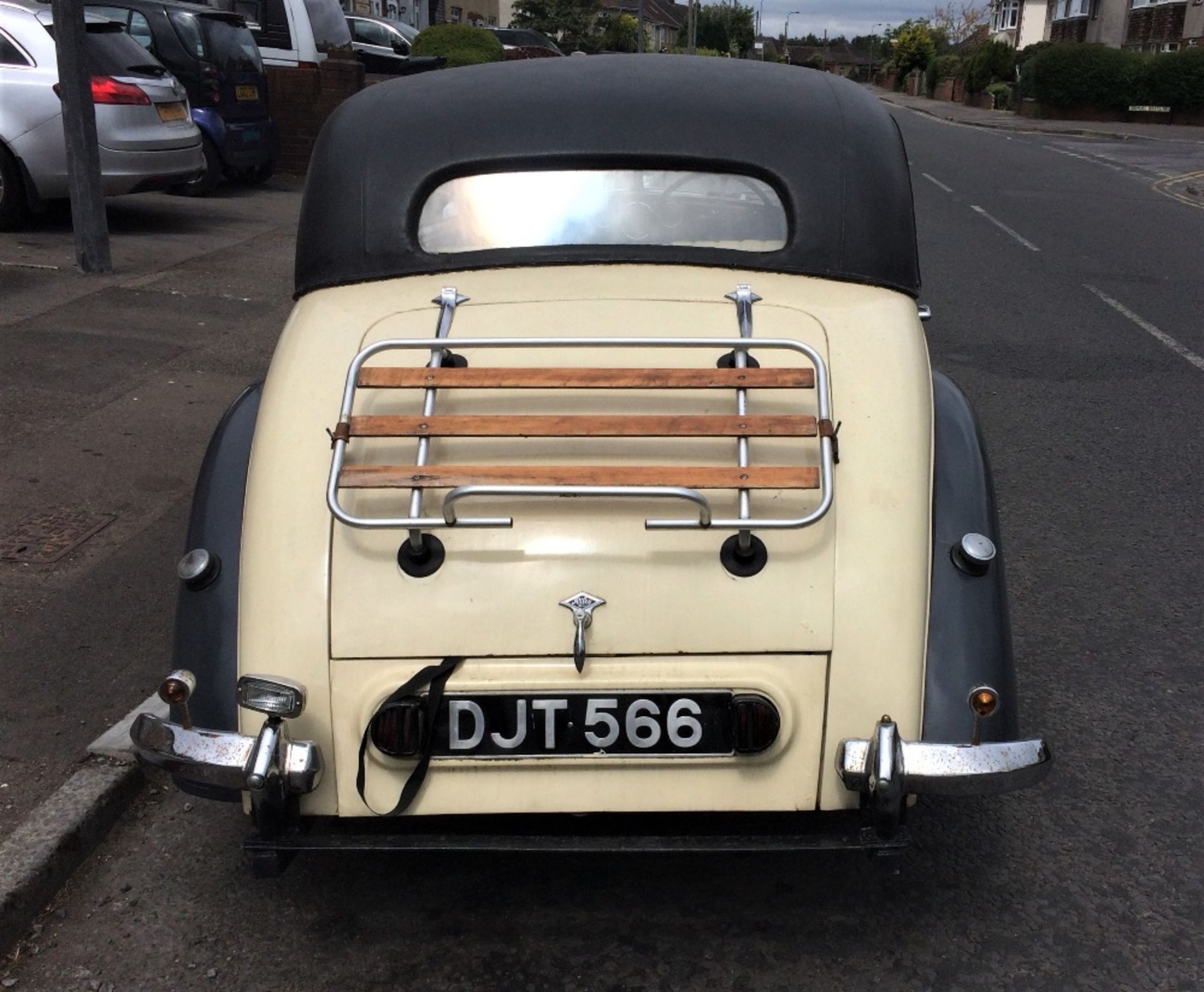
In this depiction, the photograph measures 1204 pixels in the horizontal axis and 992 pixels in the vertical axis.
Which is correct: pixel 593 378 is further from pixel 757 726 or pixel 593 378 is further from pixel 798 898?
pixel 798 898

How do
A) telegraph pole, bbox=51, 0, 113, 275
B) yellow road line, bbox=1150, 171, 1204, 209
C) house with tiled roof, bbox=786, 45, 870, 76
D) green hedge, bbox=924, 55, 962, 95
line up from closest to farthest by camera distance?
telegraph pole, bbox=51, 0, 113, 275 < yellow road line, bbox=1150, 171, 1204, 209 < green hedge, bbox=924, 55, 962, 95 < house with tiled roof, bbox=786, 45, 870, 76

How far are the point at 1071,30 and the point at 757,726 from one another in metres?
68.7

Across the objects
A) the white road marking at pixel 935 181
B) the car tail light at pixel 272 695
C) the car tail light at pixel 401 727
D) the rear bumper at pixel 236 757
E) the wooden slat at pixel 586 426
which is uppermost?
the wooden slat at pixel 586 426

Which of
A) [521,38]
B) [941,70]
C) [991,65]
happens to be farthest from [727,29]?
[521,38]

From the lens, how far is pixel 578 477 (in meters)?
2.62

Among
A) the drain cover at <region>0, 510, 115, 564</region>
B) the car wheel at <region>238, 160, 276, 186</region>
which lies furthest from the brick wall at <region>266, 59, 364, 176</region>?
the drain cover at <region>0, 510, 115, 564</region>

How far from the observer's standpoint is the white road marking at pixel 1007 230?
13586 mm

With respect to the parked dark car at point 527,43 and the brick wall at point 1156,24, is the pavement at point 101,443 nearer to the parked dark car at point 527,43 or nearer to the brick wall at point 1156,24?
the parked dark car at point 527,43

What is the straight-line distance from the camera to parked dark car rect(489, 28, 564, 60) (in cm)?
3067

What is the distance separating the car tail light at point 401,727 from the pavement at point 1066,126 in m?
31.5

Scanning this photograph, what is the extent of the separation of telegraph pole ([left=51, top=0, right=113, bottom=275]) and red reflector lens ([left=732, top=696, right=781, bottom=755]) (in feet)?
25.7

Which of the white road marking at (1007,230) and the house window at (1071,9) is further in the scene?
the house window at (1071,9)

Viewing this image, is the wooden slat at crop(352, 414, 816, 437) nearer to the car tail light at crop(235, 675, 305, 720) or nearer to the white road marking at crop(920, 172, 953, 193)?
the car tail light at crop(235, 675, 305, 720)

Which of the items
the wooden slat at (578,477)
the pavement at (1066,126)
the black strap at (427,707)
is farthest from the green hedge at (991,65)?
the black strap at (427,707)
